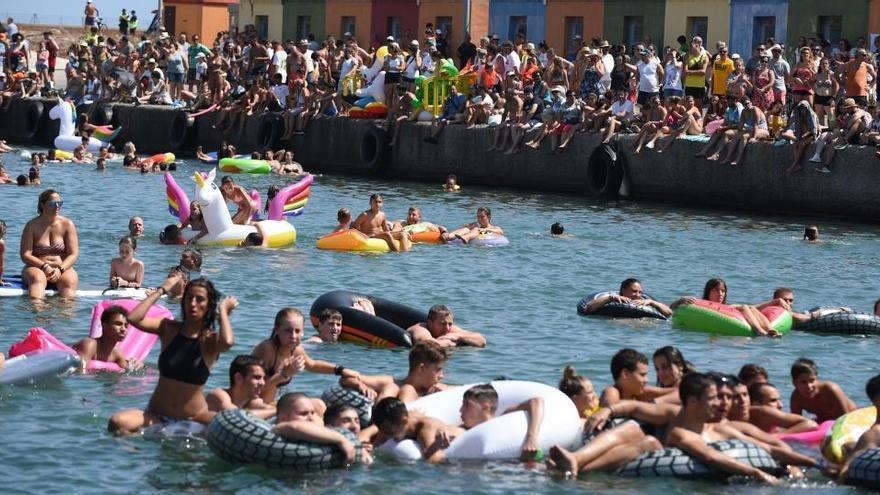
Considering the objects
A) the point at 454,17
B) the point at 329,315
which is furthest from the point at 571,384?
the point at 454,17

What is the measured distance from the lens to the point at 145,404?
13109 millimetres

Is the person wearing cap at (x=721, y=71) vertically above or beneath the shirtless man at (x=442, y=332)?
above

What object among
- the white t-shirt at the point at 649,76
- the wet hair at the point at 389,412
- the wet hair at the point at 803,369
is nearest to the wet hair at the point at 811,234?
the white t-shirt at the point at 649,76

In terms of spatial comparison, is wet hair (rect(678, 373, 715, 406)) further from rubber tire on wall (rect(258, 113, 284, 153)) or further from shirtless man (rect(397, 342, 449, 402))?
rubber tire on wall (rect(258, 113, 284, 153))

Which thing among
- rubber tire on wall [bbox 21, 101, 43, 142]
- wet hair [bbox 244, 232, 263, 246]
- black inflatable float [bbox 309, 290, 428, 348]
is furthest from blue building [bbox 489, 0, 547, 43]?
black inflatable float [bbox 309, 290, 428, 348]

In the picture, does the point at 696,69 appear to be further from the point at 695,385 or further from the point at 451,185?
the point at 695,385

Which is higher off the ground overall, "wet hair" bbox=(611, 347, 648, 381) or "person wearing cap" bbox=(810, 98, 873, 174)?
"person wearing cap" bbox=(810, 98, 873, 174)

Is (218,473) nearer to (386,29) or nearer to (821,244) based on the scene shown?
(821,244)

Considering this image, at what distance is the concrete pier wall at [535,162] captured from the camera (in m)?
28.6

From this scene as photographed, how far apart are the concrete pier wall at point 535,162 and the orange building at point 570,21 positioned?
25.2 ft

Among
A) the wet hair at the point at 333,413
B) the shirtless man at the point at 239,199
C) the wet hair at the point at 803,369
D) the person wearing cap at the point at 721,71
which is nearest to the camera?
the wet hair at the point at 333,413

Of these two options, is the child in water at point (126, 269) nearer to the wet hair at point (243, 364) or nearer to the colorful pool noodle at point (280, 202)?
the wet hair at point (243, 364)

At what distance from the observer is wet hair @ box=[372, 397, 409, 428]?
1138 centimetres

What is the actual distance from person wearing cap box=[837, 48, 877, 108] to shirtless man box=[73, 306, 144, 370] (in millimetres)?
16922
